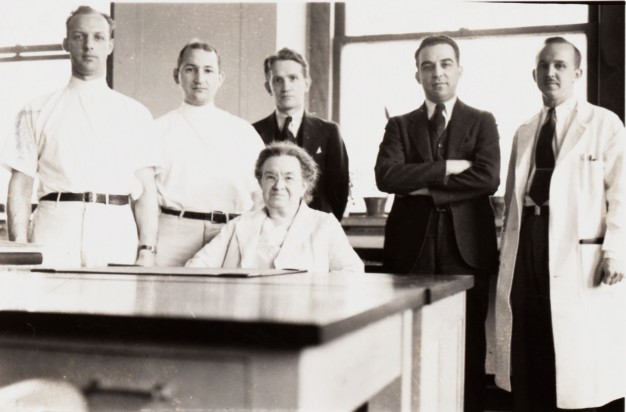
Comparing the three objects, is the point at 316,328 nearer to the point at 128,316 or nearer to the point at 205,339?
the point at 205,339

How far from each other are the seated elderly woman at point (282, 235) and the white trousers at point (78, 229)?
0.29m

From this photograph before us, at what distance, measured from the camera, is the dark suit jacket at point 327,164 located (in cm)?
273

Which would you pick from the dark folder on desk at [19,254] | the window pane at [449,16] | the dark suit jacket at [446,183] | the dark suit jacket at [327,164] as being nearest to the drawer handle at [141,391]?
the dark folder on desk at [19,254]

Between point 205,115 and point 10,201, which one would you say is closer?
point 10,201

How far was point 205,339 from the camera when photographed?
2.69 ft

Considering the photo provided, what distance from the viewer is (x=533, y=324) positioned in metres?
2.44

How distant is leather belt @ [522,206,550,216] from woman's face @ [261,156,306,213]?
802 mm

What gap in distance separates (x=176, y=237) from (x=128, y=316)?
5.69ft

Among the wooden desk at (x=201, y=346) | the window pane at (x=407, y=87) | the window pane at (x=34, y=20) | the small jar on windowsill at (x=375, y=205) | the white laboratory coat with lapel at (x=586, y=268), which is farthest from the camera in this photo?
the small jar on windowsill at (x=375, y=205)

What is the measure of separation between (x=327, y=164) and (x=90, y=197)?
936 millimetres

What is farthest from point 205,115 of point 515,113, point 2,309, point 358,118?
point 2,309

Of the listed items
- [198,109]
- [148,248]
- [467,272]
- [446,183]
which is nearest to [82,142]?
[148,248]

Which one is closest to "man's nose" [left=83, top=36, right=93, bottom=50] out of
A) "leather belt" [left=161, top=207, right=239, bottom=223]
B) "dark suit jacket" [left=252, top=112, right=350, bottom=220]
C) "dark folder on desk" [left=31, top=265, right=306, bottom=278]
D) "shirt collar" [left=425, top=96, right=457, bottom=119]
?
"leather belt" [left=161, top=207, right=239, bottom=223]

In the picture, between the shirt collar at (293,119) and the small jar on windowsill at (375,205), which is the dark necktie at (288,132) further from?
the small jar on windowsill at (375,205)
